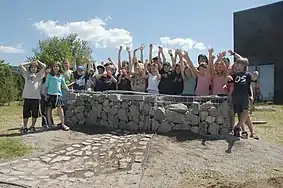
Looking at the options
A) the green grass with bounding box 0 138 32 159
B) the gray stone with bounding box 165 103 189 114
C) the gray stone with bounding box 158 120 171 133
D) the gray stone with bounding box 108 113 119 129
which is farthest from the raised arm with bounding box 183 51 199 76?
the green grass with bounding box 0 138 32 159

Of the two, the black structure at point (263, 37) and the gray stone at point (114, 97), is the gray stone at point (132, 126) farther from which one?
the black structure at point (263, 37)

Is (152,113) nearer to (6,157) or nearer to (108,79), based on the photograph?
(108,79)

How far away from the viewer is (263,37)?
27078 millimetres

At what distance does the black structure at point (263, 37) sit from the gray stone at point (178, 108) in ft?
61.3

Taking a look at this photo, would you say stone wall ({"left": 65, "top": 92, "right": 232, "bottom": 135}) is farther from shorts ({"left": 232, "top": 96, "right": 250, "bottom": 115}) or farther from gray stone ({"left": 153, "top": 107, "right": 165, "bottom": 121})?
shorts ({"left": 232, "top": 96, "right": 250, "bottom": 115})

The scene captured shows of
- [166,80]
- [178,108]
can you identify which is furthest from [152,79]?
[178,108]

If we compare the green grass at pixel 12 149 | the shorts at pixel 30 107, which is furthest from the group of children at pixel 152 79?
the green grass at pixel 12 149

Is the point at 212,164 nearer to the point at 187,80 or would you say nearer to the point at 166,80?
the point at 187,80

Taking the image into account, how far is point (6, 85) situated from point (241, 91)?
19261 mm

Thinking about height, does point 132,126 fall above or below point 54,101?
below

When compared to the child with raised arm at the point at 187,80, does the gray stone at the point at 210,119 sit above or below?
below

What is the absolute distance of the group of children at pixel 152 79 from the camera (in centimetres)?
773

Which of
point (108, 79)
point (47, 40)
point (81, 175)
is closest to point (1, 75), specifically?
point (47, 40)

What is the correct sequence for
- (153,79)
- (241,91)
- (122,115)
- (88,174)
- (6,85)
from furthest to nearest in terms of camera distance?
1. (6,85)
2. (153,79)
3. (122,115)
4. (241,91)
5. (88,174)
